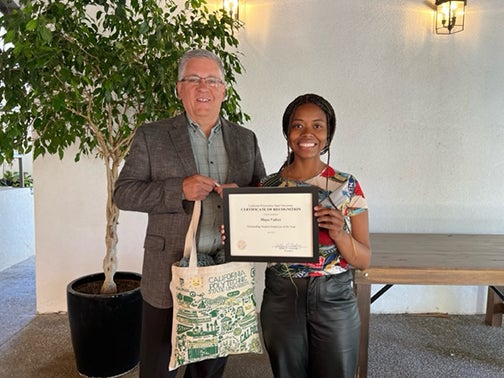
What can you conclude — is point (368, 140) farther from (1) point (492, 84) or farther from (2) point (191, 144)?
(2) point (191, 144)

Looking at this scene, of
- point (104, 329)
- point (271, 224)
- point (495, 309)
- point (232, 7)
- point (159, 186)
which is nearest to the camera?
point (271, 224)

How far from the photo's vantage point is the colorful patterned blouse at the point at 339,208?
121cm

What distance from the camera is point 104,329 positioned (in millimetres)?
2055

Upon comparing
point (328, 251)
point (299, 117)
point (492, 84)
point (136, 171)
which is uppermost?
point (492, 84)

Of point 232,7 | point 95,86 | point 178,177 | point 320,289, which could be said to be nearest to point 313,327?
point 320,289

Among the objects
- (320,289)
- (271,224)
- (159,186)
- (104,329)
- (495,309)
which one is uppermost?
(159,186)

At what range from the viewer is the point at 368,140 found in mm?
2816

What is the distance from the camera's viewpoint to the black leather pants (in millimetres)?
1212

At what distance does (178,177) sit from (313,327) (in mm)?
671

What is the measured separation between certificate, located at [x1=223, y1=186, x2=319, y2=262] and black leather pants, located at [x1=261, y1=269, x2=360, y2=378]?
151 millimetres

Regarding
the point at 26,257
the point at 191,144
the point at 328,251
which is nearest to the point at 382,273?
the point at 328,251

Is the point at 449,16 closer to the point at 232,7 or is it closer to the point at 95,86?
the point at 232,7

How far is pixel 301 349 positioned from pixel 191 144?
0.79m

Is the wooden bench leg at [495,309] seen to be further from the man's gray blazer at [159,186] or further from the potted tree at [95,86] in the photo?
the man's gray blazer at [159,186]
